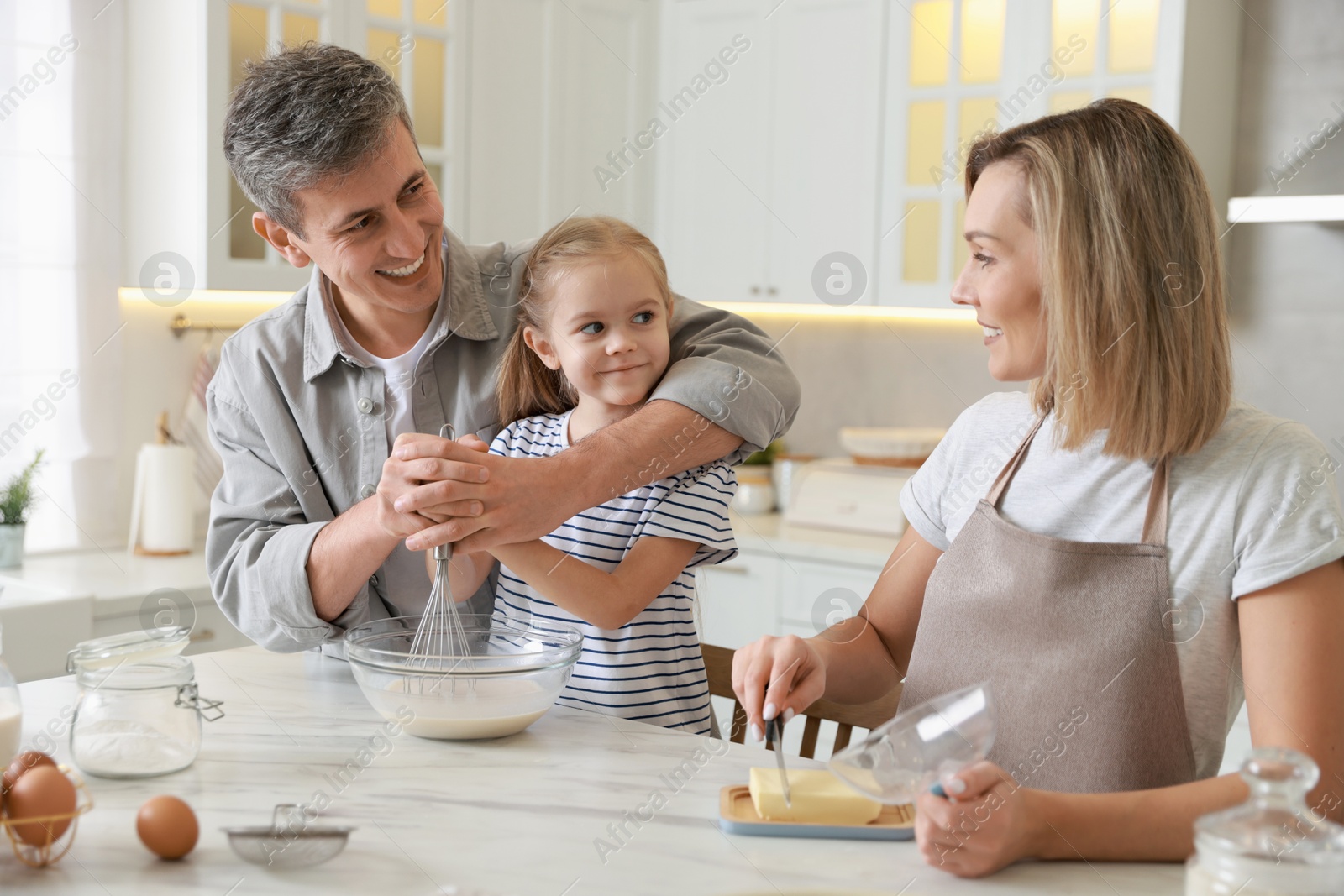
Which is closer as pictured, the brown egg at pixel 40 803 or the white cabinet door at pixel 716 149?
the brown egg at pixel 40 803

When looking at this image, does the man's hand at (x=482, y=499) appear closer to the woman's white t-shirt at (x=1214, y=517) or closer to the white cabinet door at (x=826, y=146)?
the woman's white t-shirt at (x=1214, y=517)

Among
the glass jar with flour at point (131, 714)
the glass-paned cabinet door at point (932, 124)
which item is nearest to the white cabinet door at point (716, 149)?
the glass-paned cabinet door at point (932, 124)

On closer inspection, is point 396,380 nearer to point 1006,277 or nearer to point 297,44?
point 1006,277

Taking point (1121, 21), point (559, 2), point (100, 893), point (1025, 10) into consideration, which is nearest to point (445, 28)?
point (559, 2)

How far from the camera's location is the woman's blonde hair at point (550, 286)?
147cm

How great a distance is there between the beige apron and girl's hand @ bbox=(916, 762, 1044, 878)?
0.21 meters

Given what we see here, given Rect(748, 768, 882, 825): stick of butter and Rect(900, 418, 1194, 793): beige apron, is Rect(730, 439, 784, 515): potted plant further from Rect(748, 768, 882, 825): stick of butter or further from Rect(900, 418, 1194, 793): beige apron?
Rect(748, 768, 882, 825): stick of butter

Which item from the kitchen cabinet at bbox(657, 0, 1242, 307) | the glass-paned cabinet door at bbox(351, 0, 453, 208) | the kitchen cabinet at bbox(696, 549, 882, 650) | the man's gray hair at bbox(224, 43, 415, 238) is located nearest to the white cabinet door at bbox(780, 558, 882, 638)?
the kitchen cabinet at bbox(696, 549, 882, 650)

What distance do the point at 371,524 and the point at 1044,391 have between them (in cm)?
72

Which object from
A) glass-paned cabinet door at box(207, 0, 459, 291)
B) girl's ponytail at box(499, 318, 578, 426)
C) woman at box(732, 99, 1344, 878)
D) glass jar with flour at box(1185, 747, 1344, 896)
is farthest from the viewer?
glass-paned cabinet door at box(207, 0, 459, 291)

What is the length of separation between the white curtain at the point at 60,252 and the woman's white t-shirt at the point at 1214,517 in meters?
2.32

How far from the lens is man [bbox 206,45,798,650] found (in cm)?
134

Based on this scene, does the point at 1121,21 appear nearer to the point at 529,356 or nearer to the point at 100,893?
the point at 529,356

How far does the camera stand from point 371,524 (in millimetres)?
1274
